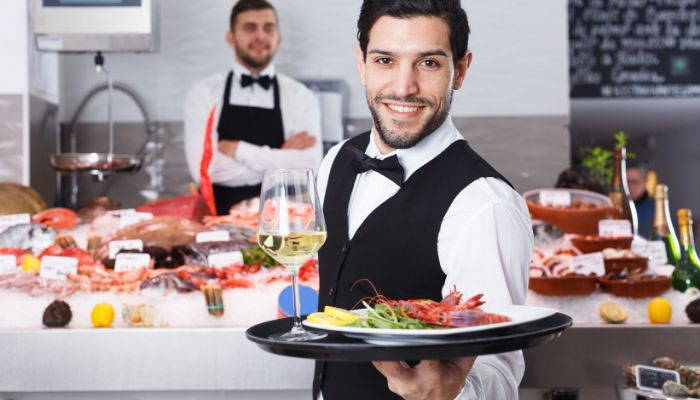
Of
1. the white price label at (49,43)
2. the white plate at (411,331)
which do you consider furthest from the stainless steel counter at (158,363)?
the white price label at (49,43)

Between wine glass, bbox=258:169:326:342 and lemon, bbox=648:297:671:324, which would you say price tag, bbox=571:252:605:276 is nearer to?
lemon, bbox=648:297:671:324

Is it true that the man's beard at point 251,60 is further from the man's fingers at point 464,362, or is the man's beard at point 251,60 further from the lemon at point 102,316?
the man's fingers at point 464,362

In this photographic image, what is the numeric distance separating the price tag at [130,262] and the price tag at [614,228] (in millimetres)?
1481

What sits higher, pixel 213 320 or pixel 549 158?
pixel 549 158

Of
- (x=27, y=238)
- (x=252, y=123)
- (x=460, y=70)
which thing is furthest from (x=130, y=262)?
(x=252, y=123)

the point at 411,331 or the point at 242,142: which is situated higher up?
the point at 242,142

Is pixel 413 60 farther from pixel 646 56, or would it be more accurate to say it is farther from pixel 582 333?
pixel 646 56

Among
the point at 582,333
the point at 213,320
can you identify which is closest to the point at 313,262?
the point at 213,320

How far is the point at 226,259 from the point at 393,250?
3.84ft

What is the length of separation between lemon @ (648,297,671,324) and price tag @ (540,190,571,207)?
674mm

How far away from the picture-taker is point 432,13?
5.19 feet

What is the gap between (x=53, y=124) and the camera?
4.46 metres

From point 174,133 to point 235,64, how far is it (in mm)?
522

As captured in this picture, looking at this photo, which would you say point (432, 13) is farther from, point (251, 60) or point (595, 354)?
point (251, 60)
